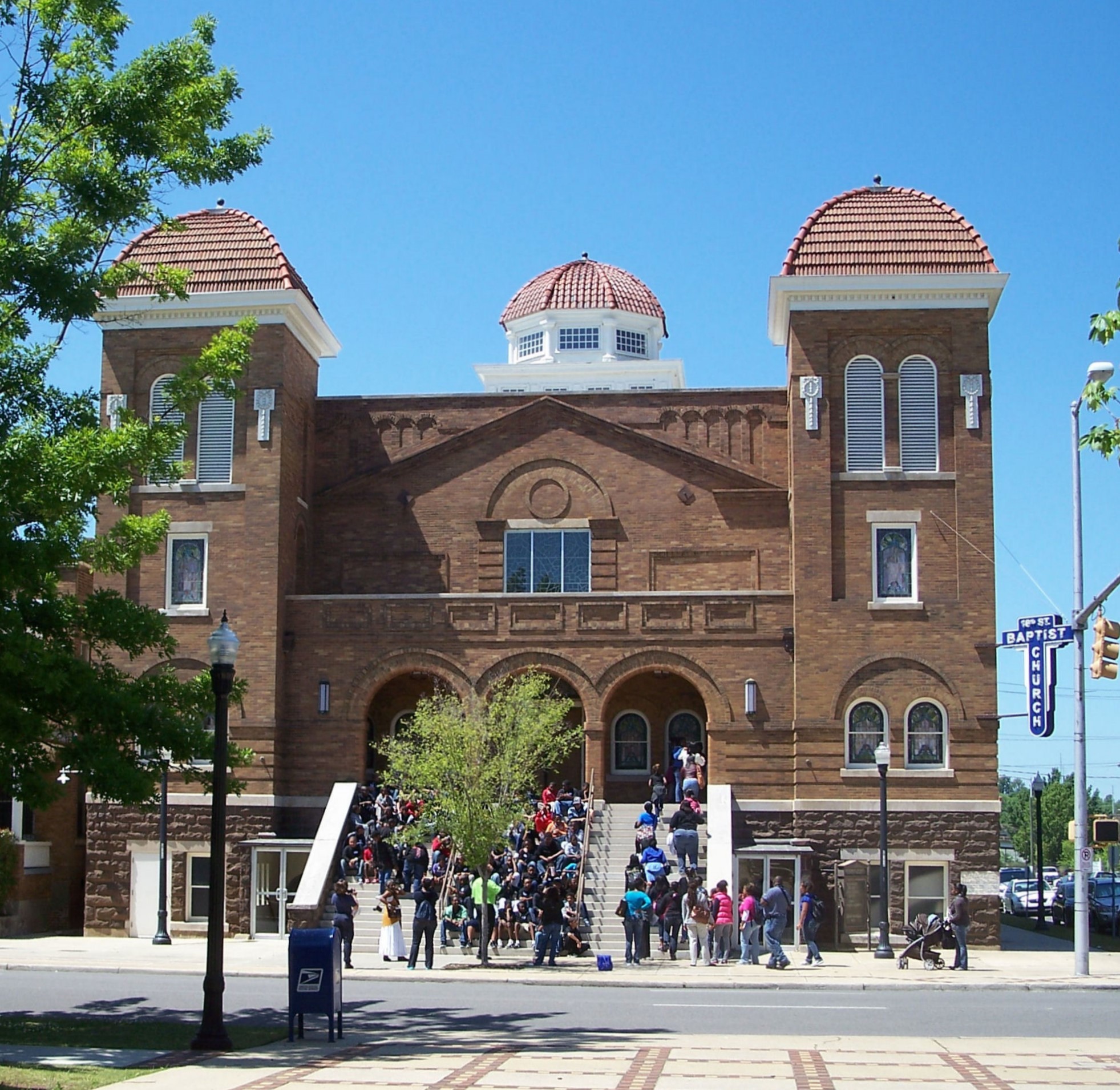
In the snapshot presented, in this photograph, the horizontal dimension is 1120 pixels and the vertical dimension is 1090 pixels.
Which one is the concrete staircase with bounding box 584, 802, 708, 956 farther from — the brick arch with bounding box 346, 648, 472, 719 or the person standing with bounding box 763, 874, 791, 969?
the brick arch with bounding box 346, 648, 472, 719

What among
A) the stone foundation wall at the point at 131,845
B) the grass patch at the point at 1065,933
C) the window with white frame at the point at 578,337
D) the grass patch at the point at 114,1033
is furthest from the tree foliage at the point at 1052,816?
the grass patch at the point at 114,1033

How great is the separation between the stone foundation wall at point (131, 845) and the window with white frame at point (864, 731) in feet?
40.2

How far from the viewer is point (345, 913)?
26.5m

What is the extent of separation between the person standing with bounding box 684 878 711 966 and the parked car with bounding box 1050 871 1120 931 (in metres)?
14.4

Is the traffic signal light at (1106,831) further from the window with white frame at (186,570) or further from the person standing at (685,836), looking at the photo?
the window with white frame at (186,570)

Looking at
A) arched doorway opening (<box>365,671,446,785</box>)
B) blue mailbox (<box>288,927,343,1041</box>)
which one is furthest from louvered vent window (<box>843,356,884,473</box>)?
blue mailbox (<box>288,927,343,1041</box>)

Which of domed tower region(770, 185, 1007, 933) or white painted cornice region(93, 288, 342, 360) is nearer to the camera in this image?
domed tower region(770, 185, 1007, 933)

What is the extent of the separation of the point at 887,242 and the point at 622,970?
56.0 ft

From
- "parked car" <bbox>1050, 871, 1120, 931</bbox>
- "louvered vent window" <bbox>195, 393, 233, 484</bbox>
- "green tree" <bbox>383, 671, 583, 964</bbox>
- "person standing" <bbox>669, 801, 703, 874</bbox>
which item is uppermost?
"louvered vent window" <bbox>195, 393, 233, 484</bbox>

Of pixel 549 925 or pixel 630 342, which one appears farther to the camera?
pixel 630 342

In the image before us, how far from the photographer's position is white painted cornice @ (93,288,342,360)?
35.6 meters

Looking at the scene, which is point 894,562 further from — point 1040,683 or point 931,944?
point 931,944

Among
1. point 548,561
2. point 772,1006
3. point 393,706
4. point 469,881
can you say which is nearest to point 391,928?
point 469,881

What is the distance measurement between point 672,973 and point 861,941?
738 cm
